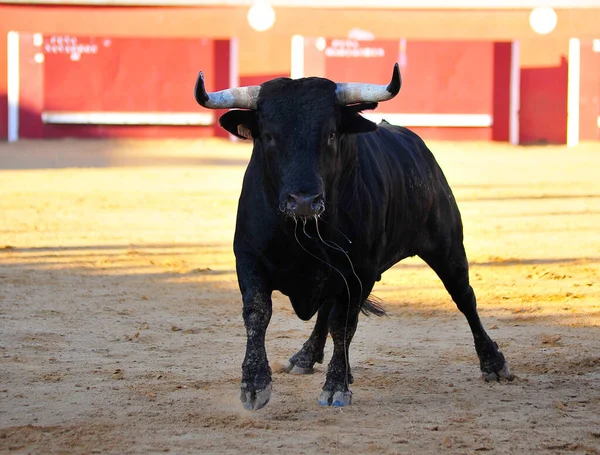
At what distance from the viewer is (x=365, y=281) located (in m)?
3.79

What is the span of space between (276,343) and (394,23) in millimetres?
14077

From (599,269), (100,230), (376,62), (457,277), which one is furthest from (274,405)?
(376,62)

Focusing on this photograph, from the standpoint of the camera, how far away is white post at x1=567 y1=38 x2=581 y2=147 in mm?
17578

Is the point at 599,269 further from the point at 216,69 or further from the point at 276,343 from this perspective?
the point at 216,69

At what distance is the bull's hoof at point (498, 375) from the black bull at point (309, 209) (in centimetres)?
61

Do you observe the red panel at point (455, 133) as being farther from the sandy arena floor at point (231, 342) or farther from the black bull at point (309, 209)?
the black bull at point (309, 209)

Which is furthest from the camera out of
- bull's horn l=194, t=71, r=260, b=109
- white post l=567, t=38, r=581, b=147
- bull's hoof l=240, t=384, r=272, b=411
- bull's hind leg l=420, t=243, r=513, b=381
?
white post l=567, t=38, r=581, b=147

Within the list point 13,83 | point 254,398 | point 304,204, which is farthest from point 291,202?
point 13,83

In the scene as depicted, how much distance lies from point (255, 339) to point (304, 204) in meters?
0.52

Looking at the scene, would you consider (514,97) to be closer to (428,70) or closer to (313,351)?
(428,70)

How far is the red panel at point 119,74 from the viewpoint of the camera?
1769cm

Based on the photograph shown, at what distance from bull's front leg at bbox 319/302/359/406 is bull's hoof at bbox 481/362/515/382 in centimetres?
64

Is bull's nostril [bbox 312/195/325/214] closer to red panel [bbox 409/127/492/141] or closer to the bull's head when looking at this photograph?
the bull's head

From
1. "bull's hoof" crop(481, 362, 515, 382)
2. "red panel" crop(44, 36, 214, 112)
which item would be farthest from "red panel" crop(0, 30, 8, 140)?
"bull's hoof" crop(481, 362, 515, 382)
